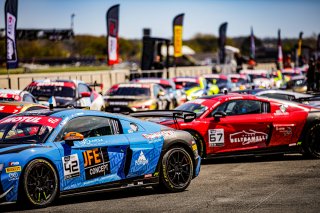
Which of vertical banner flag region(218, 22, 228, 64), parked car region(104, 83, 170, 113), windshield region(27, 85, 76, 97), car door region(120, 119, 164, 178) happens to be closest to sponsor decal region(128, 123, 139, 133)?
car door region(120, 119, 164, 178)

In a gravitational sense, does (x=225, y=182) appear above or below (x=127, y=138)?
below

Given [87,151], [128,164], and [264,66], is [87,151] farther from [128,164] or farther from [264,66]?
[264,66]

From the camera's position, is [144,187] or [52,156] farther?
[144,187]

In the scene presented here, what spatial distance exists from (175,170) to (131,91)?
13.8m

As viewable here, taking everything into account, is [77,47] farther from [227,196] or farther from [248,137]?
[227,196]

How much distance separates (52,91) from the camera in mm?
21828

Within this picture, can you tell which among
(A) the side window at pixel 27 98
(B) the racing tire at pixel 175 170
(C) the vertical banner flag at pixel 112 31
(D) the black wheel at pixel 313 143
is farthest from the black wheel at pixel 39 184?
(C) the vertical banner flag at pixel 112 31

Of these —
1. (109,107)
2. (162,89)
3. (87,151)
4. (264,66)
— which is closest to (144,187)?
(87,151)

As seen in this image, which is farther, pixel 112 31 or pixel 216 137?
pixel 112 31

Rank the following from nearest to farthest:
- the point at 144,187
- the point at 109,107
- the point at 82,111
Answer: the point at 82,111, the point at 144,187, the point at 109,107

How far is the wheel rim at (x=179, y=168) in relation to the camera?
34.4 ft

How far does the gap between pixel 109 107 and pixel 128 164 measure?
1325 cm

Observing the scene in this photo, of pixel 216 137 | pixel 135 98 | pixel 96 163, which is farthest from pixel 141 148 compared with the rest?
pixel 135 98

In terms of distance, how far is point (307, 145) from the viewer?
14.6 m
